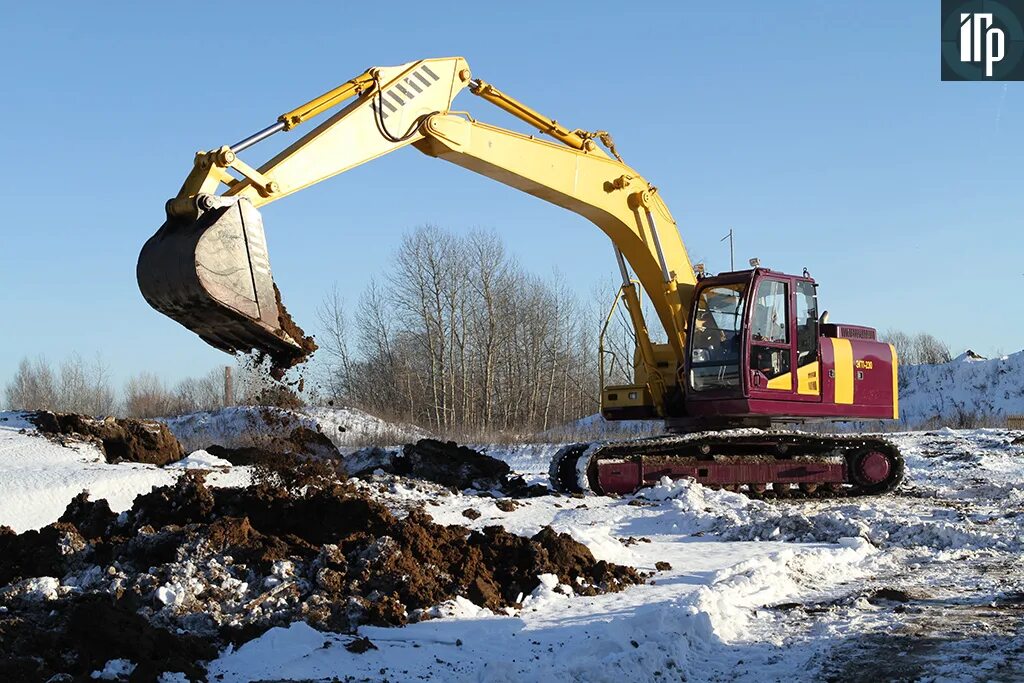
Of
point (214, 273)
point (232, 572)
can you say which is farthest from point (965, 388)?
point (232, 572)

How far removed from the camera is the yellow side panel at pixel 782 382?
12.8 metres

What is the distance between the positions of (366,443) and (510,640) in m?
17.1

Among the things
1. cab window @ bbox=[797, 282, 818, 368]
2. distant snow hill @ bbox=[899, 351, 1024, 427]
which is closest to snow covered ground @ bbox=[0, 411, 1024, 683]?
cab window @ bbox=[797, 282, 818, 368]

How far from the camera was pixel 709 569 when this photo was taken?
870 centimetres

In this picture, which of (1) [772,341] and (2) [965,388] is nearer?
(1) [772,341]

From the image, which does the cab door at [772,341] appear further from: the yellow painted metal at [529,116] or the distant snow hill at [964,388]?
the distant snow hill at [964,388]

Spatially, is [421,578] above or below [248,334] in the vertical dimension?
below

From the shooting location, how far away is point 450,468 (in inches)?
527

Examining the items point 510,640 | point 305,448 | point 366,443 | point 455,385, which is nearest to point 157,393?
point 455,385

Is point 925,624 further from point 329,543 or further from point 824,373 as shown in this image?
point 824,373

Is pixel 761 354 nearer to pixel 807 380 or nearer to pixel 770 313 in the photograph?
pixel 770 313

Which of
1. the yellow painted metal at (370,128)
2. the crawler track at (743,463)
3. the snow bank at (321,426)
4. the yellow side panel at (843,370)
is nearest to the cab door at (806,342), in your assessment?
the yellow side panel at (843,370)

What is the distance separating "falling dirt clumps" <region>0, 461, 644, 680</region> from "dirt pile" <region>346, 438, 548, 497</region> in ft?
14.5

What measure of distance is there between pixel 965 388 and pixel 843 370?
2817 cm
